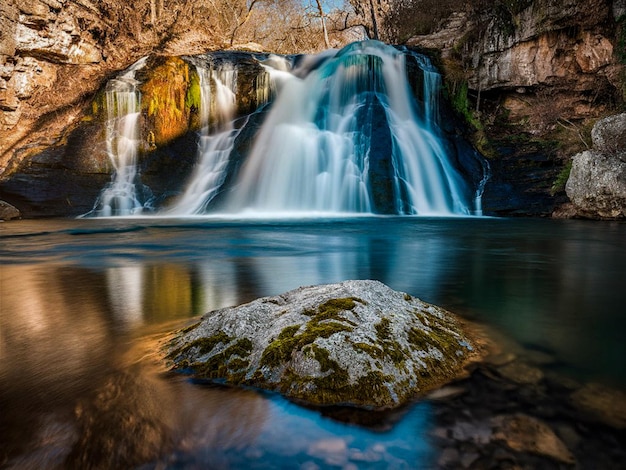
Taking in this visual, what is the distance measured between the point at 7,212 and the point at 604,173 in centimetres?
1785

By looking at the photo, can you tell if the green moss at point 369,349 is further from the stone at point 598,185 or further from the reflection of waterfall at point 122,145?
the reflection of waterfall at point 122,145

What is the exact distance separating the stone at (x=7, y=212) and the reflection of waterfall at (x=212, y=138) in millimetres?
4883

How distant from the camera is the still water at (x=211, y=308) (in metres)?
1.66

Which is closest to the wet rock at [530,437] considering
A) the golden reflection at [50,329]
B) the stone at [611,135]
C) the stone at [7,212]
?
the golden reflection at [50,329]

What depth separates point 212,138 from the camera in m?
16.8

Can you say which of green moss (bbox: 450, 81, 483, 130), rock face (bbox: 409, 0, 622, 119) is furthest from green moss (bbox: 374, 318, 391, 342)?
rock face (bbox: 409, 0, 622, 119)

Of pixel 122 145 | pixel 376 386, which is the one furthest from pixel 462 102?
pixel 376 386

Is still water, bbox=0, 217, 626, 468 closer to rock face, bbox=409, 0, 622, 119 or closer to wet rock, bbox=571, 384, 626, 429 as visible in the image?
wet rock, bbox=571, 384, 626, 429

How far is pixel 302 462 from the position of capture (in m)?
1.56

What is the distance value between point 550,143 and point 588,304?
13.4 meters

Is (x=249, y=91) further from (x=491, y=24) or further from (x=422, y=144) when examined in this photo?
(x=491, y=24)

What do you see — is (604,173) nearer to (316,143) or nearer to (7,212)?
(316,143)

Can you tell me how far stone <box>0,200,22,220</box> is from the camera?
43.7ft

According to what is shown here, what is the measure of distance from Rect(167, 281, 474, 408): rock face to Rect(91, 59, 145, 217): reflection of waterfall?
13.9 m
